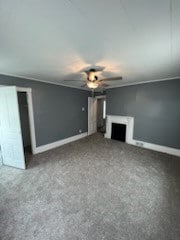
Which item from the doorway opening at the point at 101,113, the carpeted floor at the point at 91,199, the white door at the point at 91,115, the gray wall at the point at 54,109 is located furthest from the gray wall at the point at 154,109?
the doorway opening at the point at 101,113

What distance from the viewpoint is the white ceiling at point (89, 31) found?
974 mm

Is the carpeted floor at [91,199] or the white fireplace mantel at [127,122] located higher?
the white fireplace mantel at [127,122]

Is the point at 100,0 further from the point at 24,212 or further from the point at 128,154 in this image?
the point at 128,154

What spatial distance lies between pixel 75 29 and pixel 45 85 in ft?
9.56

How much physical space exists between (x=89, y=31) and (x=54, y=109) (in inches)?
127

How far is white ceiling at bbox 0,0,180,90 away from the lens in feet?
3.20

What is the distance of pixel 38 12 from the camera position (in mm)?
1026

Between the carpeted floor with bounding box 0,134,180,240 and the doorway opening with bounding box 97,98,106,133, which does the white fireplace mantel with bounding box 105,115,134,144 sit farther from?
the doorway opening with bounding box 97,98,106,133

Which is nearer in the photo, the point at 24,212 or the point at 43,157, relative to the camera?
the point at 24,212

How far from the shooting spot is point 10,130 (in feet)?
9.30

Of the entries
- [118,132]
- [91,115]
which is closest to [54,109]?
[91,115]

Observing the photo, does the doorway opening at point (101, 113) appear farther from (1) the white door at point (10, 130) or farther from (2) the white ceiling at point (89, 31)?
(2) the white ceiling at point (89, 31)

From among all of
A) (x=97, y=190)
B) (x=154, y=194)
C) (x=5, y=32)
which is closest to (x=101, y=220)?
(x=97, y=190)

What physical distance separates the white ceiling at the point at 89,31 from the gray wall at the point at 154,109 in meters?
1.88
